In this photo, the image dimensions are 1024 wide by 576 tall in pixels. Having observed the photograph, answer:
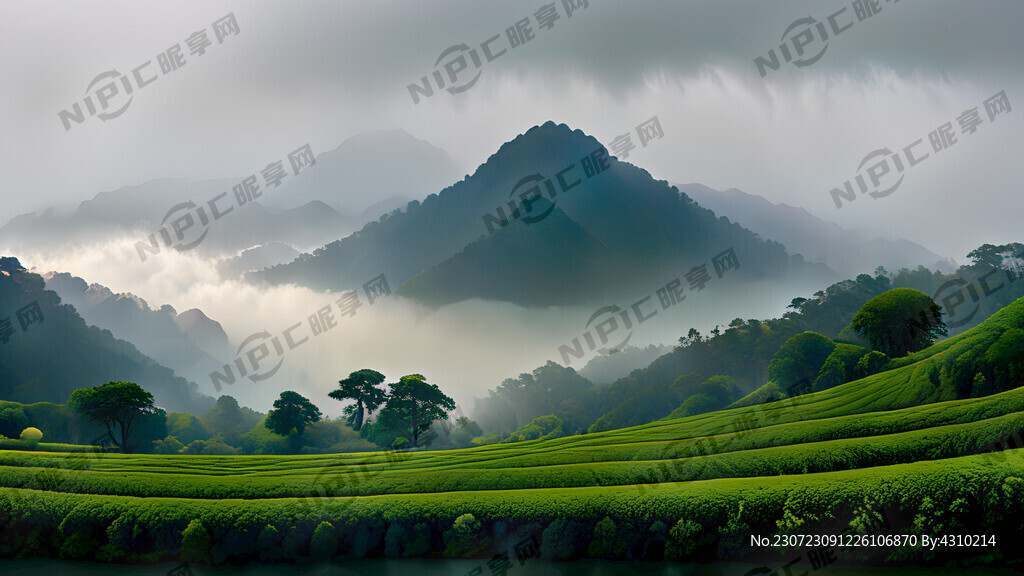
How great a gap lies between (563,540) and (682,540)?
14.9 feet

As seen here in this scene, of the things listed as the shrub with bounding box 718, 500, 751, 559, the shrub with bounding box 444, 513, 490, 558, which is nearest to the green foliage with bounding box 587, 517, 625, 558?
the shrub with bounding box 718, 500, 751, 559

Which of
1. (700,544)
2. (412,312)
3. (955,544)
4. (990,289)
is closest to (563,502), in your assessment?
(700,544)

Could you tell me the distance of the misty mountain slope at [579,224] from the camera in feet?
535

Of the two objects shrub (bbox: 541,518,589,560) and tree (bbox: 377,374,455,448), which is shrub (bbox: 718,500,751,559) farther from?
tree (bbox: 377,374,455,448)

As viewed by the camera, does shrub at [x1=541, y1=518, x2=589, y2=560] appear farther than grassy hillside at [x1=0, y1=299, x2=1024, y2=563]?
Yes

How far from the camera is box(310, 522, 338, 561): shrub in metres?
23.5

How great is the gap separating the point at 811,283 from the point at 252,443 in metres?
186

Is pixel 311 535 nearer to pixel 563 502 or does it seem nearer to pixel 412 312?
pixel 563 502


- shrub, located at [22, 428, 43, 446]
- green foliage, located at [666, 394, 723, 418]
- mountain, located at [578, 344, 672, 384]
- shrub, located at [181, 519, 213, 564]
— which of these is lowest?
mountain, located at [578, 344, 672, 384]

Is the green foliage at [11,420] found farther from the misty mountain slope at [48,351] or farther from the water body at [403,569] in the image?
the misty mountain slope at [48,351]

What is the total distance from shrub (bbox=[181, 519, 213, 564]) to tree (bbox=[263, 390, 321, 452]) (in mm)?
28200

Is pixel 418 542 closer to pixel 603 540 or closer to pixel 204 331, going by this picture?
pixel 603 540

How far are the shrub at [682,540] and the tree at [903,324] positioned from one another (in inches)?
959

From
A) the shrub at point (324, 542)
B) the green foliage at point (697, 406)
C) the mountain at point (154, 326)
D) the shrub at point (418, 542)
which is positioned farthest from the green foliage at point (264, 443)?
the mountain at point (154, 326)
